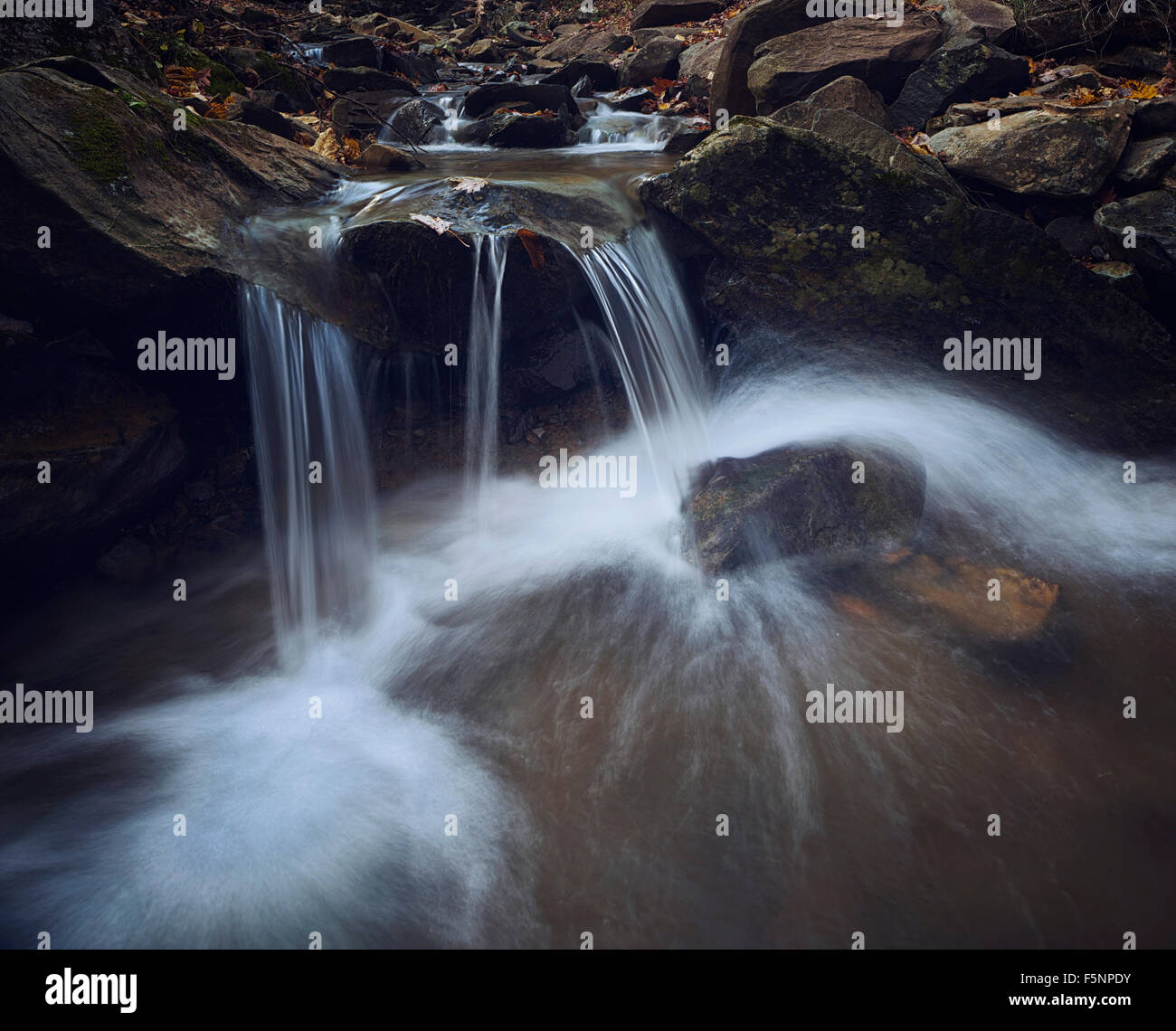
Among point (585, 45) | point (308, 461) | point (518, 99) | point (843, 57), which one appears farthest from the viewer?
point (585, 45)

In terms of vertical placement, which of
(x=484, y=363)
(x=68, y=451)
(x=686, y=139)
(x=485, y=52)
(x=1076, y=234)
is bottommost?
(x=68, y=451)

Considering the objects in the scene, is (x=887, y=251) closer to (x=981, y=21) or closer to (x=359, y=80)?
(x=981, y=21)

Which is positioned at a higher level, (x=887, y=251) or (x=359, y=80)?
(x=359, y=80)

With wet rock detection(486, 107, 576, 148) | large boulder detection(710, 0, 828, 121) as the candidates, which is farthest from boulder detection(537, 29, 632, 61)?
large boulder detection(710, 0, 828, 121)

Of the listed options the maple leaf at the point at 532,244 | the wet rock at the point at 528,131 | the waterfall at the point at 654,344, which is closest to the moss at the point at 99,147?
the maple leaf at the point at 532,244

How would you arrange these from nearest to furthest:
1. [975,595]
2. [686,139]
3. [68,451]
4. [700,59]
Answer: [975,595] < [68,451] < [686,139] < [700,59]

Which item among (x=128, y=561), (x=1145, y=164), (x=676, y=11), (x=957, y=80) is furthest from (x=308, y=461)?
(x=676, y=11)

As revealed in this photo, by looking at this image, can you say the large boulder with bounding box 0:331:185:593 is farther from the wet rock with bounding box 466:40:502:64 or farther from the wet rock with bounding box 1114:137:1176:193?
the wet rock with bounding box 466:40:502:64
